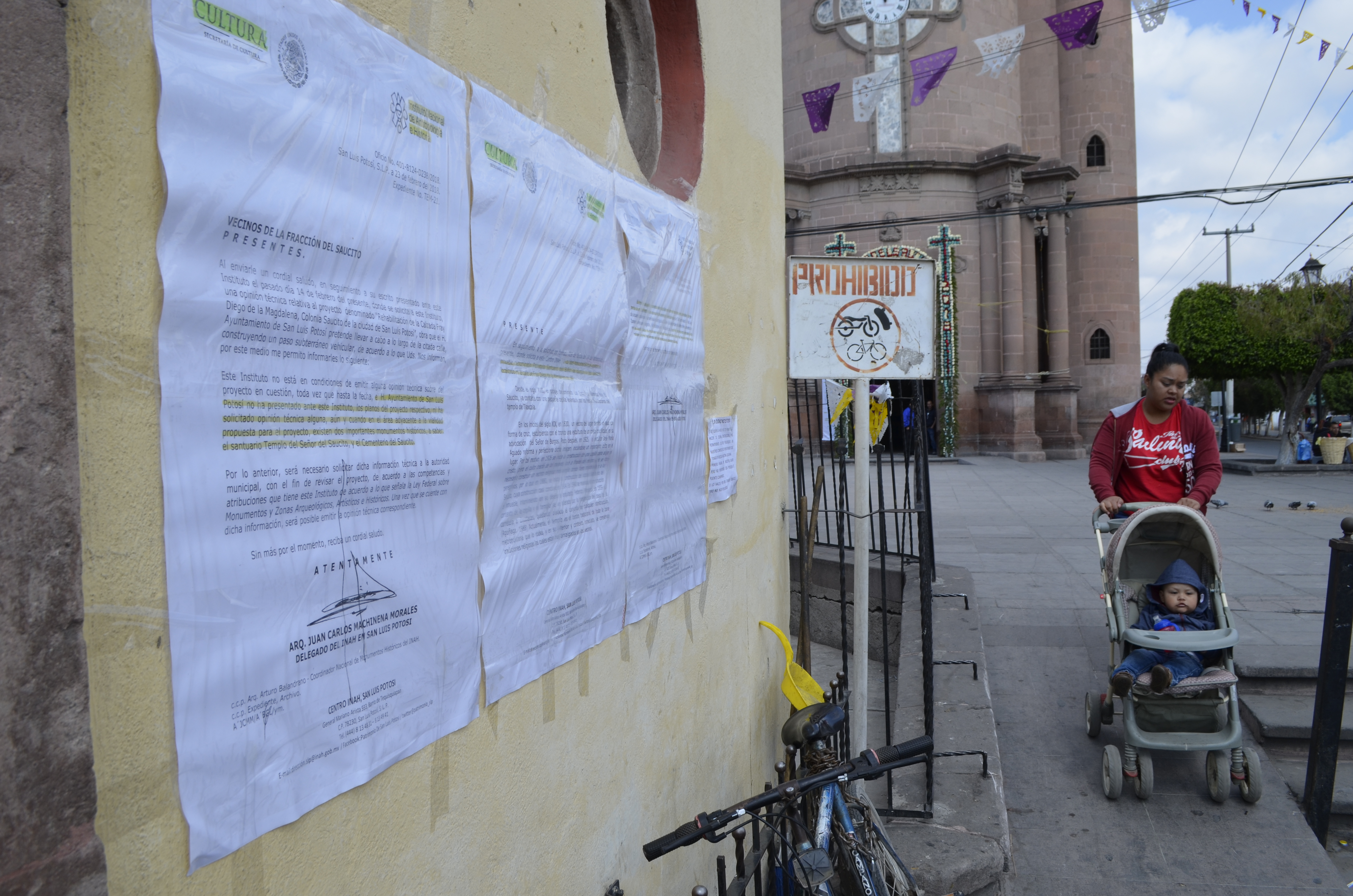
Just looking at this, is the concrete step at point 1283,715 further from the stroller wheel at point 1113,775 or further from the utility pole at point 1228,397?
the utility pole at point 1228,397

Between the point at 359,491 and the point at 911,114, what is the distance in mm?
24736

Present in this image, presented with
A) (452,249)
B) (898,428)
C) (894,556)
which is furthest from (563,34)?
(898,428)

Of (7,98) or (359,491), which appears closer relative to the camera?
(7,98)

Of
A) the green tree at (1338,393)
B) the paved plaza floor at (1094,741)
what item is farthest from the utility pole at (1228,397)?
the paved plaza floor at (1094,741)

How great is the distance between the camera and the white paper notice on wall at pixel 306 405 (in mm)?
1340

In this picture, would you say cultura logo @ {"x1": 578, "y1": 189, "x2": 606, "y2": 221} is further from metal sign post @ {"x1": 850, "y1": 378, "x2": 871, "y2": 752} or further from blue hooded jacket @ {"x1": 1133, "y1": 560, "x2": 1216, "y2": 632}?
blue hooded jacket @ {"x1": 1133, "y1": 560, "x2": 1216, "y2": 632}

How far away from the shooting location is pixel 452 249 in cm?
196

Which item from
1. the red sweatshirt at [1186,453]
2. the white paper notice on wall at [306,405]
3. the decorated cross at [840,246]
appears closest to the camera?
the white paper notice on wall at [306,405]

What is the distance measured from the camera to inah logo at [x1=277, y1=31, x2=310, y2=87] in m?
1.51

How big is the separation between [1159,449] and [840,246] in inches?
742

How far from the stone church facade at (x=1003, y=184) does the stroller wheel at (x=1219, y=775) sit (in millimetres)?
19650

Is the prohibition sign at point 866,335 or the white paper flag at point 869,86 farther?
the white paper flag at point 869,86

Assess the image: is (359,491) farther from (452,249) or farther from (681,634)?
(681,634)

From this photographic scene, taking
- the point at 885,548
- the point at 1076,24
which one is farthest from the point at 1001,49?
the point at 885,548
